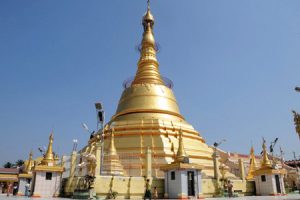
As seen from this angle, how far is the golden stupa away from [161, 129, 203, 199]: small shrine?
344 cm

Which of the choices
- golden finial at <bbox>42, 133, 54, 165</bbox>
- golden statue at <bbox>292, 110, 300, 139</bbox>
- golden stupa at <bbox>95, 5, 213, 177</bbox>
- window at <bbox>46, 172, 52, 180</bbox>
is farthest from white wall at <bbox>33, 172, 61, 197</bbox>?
golden statue at <bbox>292, 110, 300, 139</bbox>

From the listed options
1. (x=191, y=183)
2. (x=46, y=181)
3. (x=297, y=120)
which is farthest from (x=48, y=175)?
(x=297, y=120)

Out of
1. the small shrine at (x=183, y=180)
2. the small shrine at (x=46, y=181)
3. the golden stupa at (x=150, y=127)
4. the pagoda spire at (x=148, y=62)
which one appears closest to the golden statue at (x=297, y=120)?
the small shrine at (x=183, y=180)

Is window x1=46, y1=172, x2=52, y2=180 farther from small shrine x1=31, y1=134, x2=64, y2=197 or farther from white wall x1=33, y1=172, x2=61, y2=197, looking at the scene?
white wall x1=33, y1=172, x2=61, y2=197

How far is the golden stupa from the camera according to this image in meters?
26.7

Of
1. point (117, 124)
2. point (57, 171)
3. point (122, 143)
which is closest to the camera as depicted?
point (57, 171)

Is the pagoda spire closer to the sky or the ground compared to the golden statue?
closer to the sky

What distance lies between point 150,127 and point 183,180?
10273 mm

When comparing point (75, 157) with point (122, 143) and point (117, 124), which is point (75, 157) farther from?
point (117, 124)

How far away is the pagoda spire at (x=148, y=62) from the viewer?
37625 mm

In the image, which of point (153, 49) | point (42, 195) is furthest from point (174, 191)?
point (153, 49)

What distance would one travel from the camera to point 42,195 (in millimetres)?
21359

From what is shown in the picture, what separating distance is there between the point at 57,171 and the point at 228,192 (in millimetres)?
13957

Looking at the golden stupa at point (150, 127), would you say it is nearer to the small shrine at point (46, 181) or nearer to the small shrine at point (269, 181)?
the small shrine at point (269, 181)
